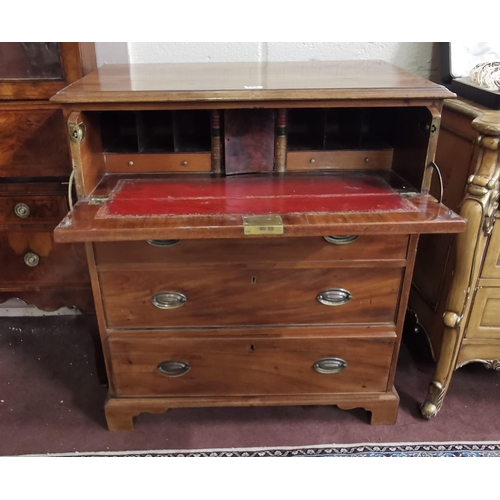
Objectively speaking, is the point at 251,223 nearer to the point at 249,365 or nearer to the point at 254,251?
the point at 254,251

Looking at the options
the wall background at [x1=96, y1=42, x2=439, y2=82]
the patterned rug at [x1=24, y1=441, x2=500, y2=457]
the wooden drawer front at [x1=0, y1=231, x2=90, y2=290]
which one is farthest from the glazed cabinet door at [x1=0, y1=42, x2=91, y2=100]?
the patterned rug at [x1=24, y1=441, x2=500, y2=457]

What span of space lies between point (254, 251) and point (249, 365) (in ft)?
1.33

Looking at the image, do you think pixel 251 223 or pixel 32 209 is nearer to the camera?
pixel 251 223

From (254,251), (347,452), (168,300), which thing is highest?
(254,251)

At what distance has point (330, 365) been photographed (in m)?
1.51

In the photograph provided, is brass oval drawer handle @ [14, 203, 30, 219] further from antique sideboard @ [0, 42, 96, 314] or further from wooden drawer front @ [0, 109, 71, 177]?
wooden drawer front @ [0, 109, 71, 177]

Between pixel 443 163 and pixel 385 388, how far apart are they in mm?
782

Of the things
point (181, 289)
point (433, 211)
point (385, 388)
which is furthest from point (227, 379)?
point (433, 211)

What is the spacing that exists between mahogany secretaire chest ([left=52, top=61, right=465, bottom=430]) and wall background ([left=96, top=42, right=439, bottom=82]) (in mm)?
198

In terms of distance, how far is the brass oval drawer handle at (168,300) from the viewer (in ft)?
4.53

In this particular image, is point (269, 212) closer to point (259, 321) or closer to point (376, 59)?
point (259, 321)

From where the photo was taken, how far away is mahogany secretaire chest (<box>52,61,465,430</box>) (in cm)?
125

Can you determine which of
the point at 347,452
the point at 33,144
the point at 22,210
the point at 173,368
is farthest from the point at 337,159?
the point at 22,210

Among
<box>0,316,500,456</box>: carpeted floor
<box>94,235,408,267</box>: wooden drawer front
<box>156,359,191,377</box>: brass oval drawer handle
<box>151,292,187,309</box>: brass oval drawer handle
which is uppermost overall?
<box>94,235,408,267</box>: wooden drawer front
